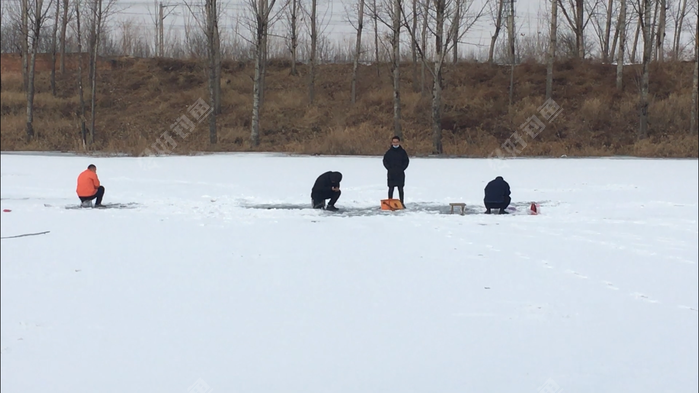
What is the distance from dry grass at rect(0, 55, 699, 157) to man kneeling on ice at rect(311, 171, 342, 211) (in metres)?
18.3

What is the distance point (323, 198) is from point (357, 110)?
2745 centimetres

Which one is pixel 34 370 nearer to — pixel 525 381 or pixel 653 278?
pixel 525 381

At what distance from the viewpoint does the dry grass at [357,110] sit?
3491 centimetres

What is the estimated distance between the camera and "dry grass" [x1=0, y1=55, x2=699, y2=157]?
34.9 metres

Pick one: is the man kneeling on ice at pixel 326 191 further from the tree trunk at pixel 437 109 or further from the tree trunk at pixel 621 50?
the tree trunk at pixel 621 50

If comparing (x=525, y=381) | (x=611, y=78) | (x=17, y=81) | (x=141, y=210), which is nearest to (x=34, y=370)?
(x=525, y=381)

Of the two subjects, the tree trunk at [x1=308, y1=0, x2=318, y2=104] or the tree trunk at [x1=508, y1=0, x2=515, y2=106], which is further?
the tree trunk at [x1=308, y1=0, x2=318, y2=104]

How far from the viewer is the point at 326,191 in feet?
47.2

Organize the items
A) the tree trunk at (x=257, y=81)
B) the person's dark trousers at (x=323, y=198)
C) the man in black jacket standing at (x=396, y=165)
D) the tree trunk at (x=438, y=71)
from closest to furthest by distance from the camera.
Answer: the person's dark trousers at (x=323, y=198), the man in black jacket standing at (x=396, y=165), the tree trunk at (x=438, y=71), the tree trunk at (x=257, y=81)

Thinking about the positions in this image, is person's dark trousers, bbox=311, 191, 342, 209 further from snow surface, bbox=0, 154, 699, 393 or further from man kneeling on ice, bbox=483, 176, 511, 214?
man kneeling on ice, bbox=483, 176, 511, 214

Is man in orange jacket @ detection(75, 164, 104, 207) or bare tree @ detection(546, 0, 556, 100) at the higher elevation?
bare tree @ detection(546, 0, 556, 100)

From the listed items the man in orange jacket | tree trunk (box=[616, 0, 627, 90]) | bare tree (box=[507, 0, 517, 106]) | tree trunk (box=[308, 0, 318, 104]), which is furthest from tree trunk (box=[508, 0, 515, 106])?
the man in orange jacket

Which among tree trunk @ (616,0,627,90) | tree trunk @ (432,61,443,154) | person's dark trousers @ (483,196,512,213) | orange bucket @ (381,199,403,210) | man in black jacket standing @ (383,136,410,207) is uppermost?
tree trunk @ (616,0,627,90)

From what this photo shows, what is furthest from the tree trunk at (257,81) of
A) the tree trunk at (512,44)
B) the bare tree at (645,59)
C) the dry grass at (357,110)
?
the bare tree at (645,59)
